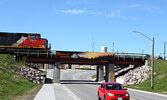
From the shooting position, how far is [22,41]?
185 ft

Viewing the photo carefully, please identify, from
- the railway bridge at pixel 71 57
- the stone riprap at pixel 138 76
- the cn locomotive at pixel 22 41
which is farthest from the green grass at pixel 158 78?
the cn locomotive at pixel 22 41

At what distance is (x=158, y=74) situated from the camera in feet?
163

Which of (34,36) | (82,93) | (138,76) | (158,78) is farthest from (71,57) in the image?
(82,93)

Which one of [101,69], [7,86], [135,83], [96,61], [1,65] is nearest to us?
[7,86]

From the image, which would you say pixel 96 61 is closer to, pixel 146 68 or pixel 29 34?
pixel 146 68

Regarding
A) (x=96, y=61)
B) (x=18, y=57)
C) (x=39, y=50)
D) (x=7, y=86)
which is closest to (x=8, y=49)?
(x=18, y=57)

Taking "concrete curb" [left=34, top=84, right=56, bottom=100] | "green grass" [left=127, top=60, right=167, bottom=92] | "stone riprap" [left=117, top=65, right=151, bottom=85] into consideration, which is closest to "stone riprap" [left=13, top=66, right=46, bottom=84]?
"green grass" [left=127, top=60, right=167, bottom=92]

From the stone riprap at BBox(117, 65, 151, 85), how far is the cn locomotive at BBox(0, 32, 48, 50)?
1924 cm

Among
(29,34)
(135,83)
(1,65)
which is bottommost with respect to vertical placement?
(135,83)

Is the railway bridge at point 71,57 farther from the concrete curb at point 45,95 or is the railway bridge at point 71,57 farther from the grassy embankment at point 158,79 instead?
the concrete curb at point 45,95

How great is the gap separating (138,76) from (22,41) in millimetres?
25374

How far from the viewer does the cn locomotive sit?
56000mm

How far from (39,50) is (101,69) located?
21.4m

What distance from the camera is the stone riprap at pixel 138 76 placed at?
52531 mm
